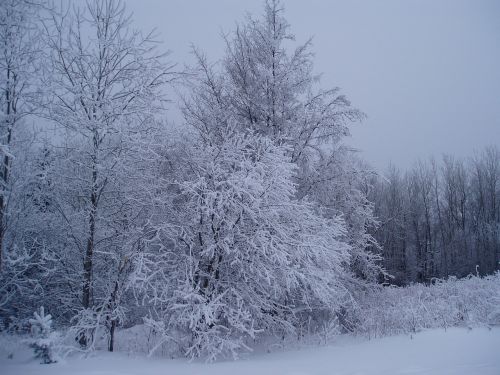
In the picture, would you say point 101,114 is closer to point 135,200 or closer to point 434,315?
point 135,200

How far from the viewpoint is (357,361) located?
208 inches

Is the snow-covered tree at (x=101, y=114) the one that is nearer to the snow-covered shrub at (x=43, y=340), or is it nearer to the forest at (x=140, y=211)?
the forest at (x=140, y=211)

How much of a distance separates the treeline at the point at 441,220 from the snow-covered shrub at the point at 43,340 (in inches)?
1138

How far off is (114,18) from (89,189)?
374cm

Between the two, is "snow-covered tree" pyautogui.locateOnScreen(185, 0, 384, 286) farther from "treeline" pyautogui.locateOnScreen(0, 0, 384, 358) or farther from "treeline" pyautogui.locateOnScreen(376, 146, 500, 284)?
"treeline" pyautogui.locateOnScreen(376, 146, 500, 284)

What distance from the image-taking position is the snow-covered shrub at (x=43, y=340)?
178 inches

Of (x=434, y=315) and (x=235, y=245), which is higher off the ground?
(x=235, y=245)

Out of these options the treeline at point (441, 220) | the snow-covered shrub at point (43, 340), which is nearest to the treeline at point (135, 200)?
the snow-covered shrub at point (43, 340)

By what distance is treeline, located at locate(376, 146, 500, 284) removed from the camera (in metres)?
31.5

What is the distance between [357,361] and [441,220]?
121 ft

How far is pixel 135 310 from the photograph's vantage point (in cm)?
905

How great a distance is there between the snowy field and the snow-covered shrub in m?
0.13

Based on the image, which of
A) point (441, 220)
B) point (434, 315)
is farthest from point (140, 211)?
point (441, 220)

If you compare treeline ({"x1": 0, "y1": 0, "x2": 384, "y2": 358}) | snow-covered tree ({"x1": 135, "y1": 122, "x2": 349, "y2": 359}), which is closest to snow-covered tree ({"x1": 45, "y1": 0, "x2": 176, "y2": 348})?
treeline ({"x1": 0, "y1": 0, "x2": 384, "y2": 358})
